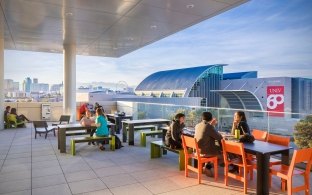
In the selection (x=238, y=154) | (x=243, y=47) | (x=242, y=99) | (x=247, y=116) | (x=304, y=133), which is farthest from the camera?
(x=243, y=47)

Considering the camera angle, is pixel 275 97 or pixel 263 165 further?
pixel 275 97

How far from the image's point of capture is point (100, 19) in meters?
7.50

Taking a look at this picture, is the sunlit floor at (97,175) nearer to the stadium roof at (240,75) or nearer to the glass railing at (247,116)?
the glass railing at (247,116)

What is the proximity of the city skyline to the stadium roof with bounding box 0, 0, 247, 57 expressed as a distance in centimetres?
378

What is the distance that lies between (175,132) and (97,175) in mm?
1903

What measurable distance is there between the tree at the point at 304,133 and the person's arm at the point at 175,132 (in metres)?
3.06

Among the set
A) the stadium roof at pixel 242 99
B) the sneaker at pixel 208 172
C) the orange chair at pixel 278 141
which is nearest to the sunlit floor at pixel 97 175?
the sneaker at pixel 208 172

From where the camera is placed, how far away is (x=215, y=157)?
468cm

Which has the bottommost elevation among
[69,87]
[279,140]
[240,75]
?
[279,140]

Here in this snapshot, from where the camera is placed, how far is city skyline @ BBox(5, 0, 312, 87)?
1919 cm

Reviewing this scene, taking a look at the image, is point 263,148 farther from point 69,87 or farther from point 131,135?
point 69,87

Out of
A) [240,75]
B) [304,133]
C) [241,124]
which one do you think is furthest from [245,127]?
[240,75]

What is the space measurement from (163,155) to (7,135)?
6.73 metres

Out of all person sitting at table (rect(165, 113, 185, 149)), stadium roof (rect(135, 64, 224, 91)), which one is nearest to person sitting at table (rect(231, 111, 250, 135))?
person sitting at table (rect(165, 113, 185, 149))
